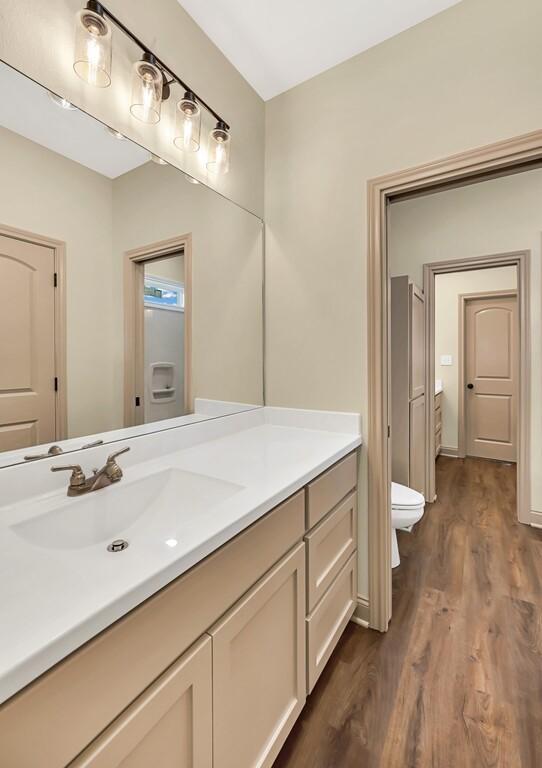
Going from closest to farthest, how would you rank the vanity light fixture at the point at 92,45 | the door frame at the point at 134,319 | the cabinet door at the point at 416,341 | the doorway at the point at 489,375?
the vanity light fixture at the point at 92,45 → the door frame at the point at 134,319 → the cabinet door at the point at 416,341 → the doorway at the point at 489,375

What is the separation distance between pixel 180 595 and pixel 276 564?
378 millimetres

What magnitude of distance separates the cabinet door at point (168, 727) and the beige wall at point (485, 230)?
9.12ft

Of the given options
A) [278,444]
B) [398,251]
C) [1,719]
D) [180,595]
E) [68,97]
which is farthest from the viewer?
[398,251]

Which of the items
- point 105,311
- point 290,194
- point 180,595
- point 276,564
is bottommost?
point 276,564

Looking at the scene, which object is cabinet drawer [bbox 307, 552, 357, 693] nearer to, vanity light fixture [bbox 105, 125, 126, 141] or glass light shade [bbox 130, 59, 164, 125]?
vanity light fixture [bbox 105, 125, 126, 141]

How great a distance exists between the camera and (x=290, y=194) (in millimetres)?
1780

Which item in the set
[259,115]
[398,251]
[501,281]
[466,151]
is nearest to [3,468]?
Result: [466,151]

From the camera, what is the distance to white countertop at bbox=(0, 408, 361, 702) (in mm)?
463

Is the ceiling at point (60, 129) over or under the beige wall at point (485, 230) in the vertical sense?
under

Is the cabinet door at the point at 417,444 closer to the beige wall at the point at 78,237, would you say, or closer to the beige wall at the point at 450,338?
the beige wall at the point at 450,338

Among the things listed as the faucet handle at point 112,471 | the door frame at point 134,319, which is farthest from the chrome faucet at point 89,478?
the door frame at point 134,319

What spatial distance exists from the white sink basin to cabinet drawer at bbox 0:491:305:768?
0.11 meters

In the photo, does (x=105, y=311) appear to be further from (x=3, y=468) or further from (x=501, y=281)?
(x=501, y=281)

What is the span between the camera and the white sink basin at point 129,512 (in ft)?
2.63
